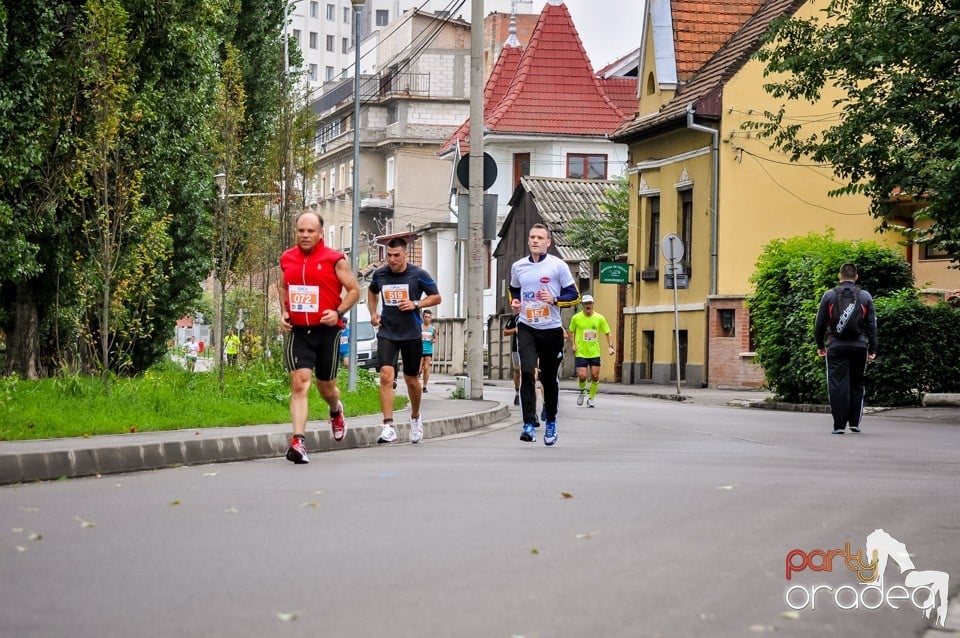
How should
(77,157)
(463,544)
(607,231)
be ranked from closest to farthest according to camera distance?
(463,544)
(77,157)
(607,231)

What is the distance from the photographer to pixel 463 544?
7594mm

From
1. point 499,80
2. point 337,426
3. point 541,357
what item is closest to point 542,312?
point 541,357

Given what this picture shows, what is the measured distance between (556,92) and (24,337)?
45004mm

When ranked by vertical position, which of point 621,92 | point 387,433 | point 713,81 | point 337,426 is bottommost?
point 387,433

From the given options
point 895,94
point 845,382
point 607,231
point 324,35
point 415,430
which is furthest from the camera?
point 324,35

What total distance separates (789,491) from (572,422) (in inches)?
407

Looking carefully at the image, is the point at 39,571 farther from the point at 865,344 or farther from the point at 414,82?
the point at 414,82

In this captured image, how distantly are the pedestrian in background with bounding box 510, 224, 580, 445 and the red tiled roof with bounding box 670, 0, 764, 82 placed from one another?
29.8 meters

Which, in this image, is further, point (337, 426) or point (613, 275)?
point (613, 275)

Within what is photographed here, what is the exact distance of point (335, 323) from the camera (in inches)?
520

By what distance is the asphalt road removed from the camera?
5.79 meters

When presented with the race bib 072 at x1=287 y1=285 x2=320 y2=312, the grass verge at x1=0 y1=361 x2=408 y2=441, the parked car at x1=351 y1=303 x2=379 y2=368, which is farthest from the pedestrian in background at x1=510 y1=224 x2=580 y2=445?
the parked car at x1=351 y1=303 x2=379 y2=368

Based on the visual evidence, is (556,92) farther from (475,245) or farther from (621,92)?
(475,245)

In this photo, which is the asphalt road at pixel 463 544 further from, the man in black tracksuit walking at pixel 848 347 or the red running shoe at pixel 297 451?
the man in black tracksuit walking at pixel 848 347
